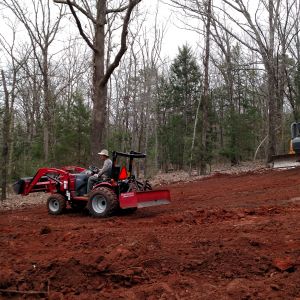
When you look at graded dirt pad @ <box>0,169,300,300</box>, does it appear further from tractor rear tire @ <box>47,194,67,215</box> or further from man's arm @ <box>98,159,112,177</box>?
tractor rear tire @ <box>47,194,67,215</box>

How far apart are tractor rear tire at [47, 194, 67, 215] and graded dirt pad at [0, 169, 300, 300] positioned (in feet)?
7.30

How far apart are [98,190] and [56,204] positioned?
1839 mm

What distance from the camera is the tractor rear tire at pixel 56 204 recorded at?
37.4 ft

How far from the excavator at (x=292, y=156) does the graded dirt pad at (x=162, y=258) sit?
8224 mm

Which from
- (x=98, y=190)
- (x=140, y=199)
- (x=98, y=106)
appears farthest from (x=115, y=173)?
(x=98, y=106)

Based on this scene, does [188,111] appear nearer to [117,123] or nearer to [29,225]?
[117,123]

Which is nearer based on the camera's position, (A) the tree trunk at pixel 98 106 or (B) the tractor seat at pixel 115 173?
(B) the tractor seat at pixel 115 173

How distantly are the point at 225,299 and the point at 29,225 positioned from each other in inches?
249

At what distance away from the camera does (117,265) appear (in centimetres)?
557

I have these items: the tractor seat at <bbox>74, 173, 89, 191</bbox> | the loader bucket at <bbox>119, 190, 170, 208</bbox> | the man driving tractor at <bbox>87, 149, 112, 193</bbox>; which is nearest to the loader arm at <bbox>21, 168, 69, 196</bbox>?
the tractor seat at <bbox>74, 173, 89, 191</bbox>

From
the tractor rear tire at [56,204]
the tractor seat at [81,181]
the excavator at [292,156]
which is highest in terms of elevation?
the excavator at [292,156]

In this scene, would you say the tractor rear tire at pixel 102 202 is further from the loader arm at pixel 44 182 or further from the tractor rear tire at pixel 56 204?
the loader arm at pixel 44 182

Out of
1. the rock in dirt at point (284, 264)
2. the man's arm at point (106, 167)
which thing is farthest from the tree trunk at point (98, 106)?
the rock in dirt at point (284, 264)

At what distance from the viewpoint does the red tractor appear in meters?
10.1
